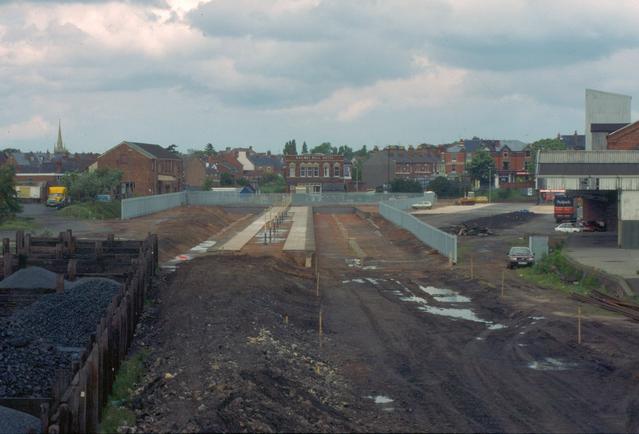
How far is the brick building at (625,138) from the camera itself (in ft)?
245

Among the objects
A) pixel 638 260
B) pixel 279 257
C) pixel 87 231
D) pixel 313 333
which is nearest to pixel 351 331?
pixel 313 333

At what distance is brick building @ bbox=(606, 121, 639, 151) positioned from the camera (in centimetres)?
7481

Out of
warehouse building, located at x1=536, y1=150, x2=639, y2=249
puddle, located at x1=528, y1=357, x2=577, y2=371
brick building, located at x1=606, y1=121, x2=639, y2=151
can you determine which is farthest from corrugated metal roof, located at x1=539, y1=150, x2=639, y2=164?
puddle, located at x1=528, y1=357, x2=577, y2=371

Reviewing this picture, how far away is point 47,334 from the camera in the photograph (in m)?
24.8

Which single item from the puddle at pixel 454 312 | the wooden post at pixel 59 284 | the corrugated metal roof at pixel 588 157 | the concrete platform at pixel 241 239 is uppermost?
the corrugated metal roof at pixel 588 157

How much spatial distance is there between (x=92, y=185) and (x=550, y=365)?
3781 inches

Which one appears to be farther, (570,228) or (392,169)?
(392,169)

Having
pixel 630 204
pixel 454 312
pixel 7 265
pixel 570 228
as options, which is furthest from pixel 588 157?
pixel 7 265

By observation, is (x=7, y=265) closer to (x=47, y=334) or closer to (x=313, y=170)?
(x=47, y=334)

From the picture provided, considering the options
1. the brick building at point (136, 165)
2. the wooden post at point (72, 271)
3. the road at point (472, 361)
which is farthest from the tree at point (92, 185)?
the wooden post at point (72, 271)

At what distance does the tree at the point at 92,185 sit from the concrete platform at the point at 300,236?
1003 inches

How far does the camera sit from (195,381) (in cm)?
1991

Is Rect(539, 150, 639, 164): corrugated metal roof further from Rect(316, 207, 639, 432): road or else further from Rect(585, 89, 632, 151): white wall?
Rect(585, 89, 632, 151): white wall

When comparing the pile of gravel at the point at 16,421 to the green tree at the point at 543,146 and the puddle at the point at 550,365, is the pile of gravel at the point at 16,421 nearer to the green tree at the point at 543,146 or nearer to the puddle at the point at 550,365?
the puddle at the point at 550,365
